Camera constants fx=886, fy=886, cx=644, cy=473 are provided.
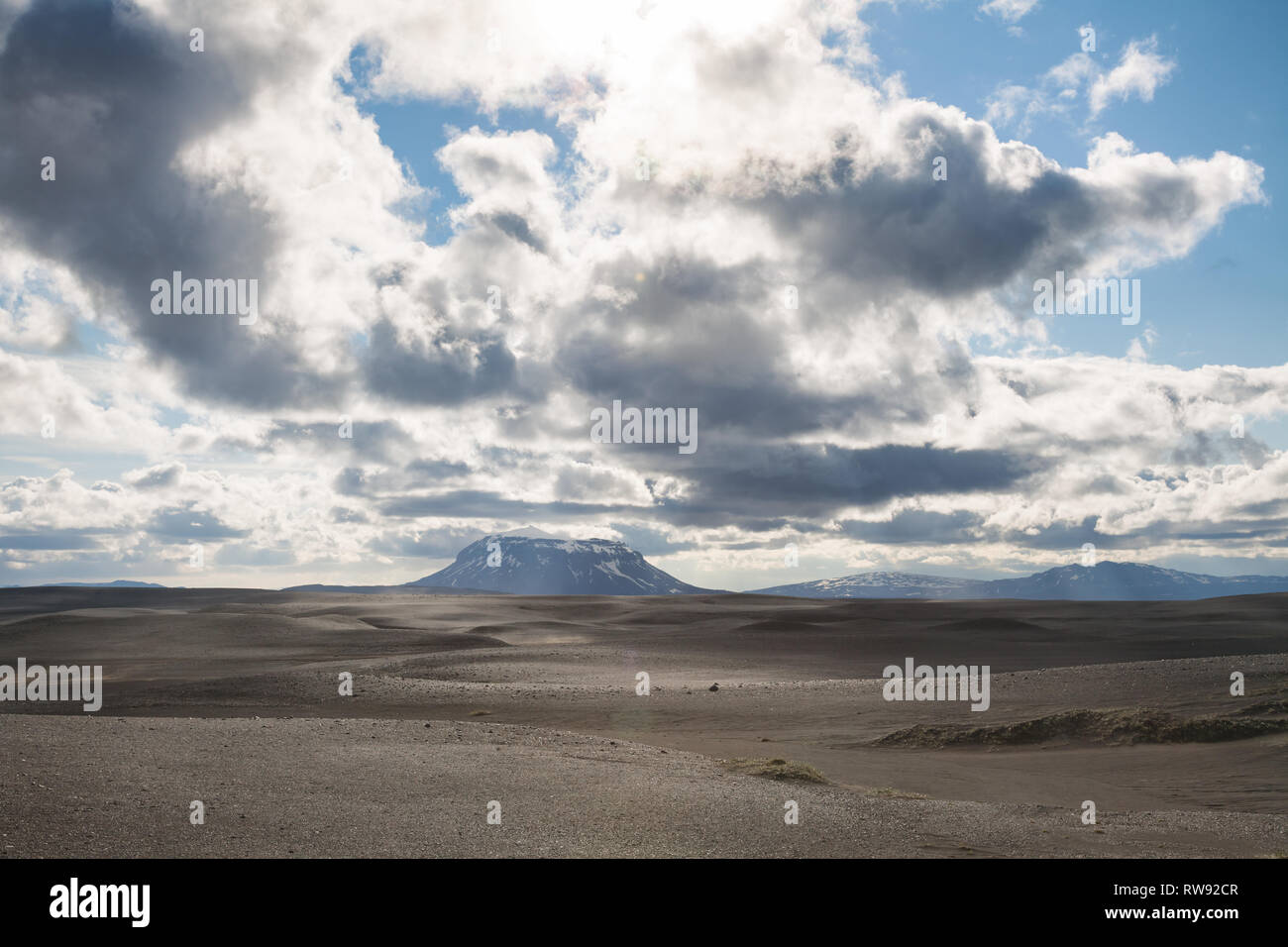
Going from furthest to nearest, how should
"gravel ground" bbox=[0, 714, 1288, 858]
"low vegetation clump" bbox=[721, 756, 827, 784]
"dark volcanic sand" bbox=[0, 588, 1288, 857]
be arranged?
"low vegetation clump" bbox=[721, 756, 827, 784], "dark volcanic sand" bbox=[0, 588, 1288, 857], "gravel ground" bbox=[0, 714, 1288, 858]

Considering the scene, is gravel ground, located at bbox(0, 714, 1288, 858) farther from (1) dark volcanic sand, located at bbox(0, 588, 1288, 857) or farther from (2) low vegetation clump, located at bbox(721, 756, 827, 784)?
(2) low vegetation clump, located at bbox(721, 756, 827, 784)

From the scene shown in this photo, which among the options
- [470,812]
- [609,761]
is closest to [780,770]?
[609,761]

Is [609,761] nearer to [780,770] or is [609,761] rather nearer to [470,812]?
[780,770]

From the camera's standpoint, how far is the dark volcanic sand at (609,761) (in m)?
10.1

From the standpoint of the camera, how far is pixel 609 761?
52.6ft

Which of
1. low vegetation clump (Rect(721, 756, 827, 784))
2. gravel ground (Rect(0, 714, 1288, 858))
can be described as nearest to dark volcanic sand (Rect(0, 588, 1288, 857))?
gravel ground (Rect(0, 714, 1288, 858))

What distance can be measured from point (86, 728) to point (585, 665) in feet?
77.1

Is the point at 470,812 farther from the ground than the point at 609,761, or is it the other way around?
the point at 470,812

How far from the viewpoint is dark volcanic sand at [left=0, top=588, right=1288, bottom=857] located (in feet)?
33.2

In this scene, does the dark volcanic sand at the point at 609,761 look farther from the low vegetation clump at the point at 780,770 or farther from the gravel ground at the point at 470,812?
the low vegetation clump at the point at 780,770

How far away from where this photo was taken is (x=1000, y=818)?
12.1m
